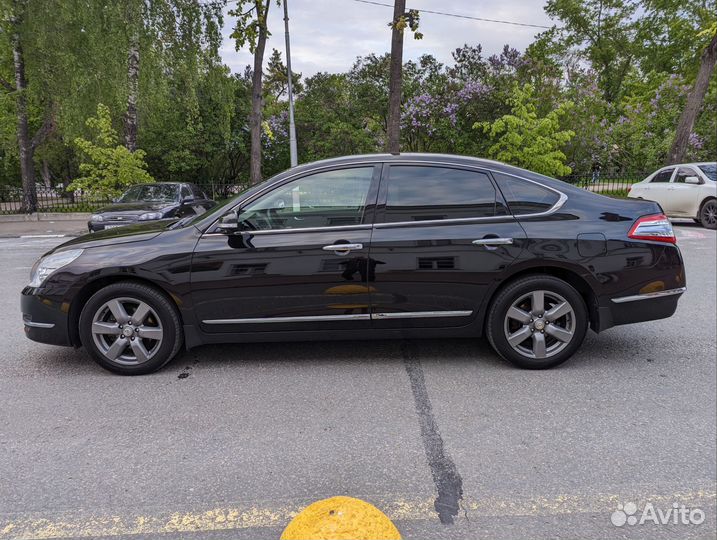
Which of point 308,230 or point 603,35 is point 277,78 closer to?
point 603,35

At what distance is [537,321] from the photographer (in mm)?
3965

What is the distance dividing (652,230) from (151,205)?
10.5 meters

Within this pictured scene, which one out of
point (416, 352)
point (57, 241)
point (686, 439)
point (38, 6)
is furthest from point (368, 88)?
point (686, 439)

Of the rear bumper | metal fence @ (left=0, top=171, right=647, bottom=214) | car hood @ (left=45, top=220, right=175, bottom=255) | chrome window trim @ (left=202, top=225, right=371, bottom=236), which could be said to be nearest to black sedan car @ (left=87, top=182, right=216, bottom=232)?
metal fence @ (left=0, top=171, right=647, bottom=214)

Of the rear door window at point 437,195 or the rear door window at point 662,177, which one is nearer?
the rear door window at point 437,195

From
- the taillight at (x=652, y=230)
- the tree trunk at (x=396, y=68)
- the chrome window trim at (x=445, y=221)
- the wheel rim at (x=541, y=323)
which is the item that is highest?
the tree trunk at (x=396, y=68)

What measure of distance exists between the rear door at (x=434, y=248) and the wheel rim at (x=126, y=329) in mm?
1686

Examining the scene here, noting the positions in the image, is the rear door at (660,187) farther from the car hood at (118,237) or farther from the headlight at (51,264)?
the headlight at (51,264)

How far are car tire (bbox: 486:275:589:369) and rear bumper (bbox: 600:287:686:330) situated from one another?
0.65 ft

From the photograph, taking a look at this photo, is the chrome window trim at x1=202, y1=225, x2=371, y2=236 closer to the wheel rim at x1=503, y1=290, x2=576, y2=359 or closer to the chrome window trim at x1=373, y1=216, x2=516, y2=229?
the chrome window trim at x1=373, y1=216, x2=516, y2=229

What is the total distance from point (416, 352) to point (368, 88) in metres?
21.4

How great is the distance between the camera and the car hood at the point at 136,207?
448 inches

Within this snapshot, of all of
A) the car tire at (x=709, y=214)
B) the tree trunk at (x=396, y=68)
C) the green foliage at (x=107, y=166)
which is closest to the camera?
the tree trunk at (x=396, y=68)

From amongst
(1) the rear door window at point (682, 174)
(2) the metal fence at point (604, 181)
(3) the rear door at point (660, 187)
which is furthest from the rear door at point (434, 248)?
(2) the metal fence at point (604, 181)
